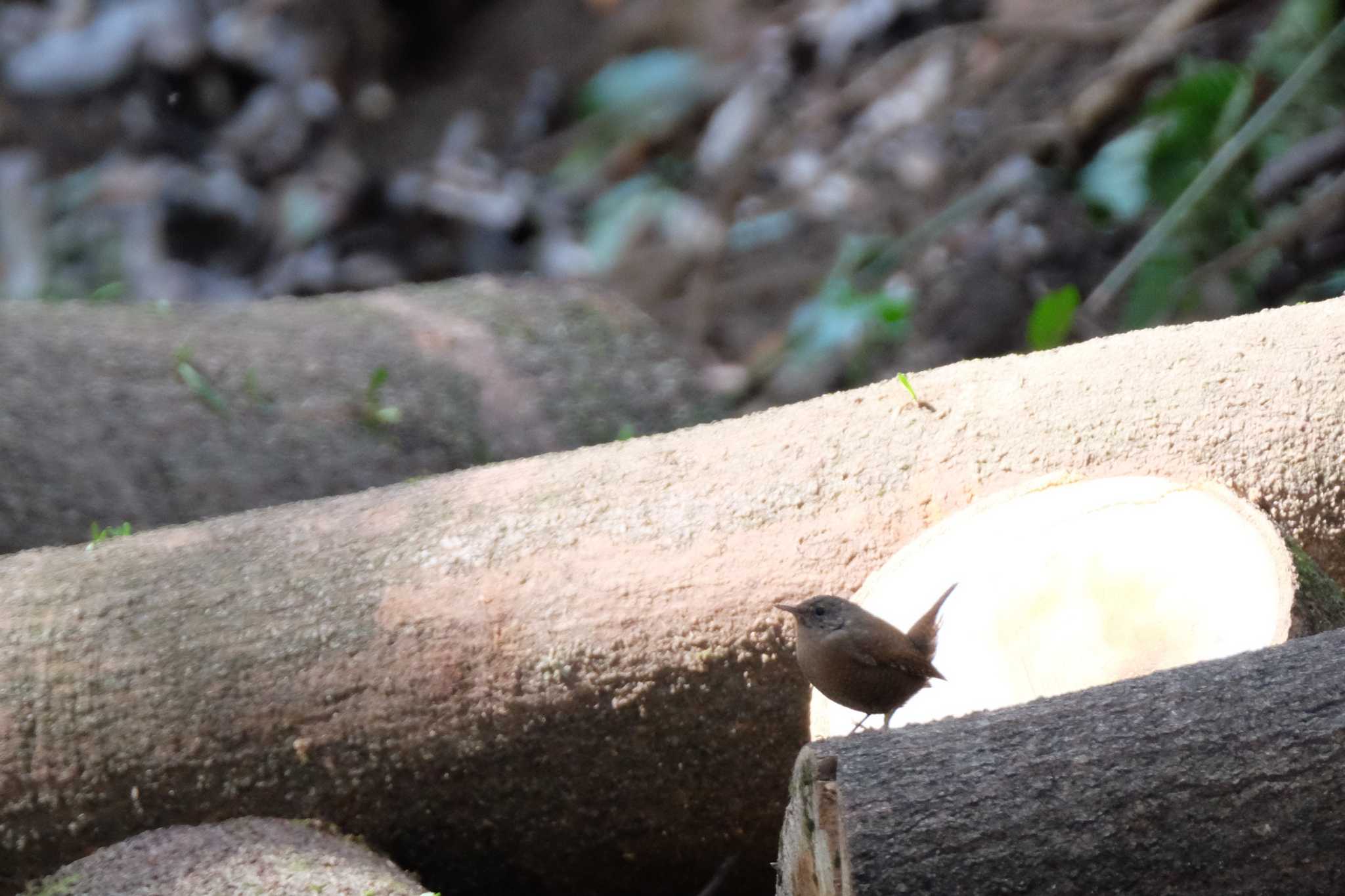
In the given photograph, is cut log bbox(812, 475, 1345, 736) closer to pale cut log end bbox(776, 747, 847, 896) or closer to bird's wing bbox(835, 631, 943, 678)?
bird's wing bbox(835, 631, 943, 678)

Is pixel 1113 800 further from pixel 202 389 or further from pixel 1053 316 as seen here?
pixel 202 389

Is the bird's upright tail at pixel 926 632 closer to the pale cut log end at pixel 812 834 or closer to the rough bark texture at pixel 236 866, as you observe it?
the pale cut log end at pixel 812 834

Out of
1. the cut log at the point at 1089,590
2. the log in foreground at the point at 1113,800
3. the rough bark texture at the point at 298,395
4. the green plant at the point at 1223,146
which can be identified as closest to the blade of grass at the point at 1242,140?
the green plant at the point at 1223,146

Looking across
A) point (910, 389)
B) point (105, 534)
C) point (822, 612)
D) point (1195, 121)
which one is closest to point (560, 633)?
point (822, 612)

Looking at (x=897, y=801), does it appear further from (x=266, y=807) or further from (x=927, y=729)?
(x=266, y=807)

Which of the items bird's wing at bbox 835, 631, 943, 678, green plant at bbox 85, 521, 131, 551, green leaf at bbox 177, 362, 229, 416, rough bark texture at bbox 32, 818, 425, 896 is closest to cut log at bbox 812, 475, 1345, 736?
bird's wing at bbox 835, 631, 943, 678
